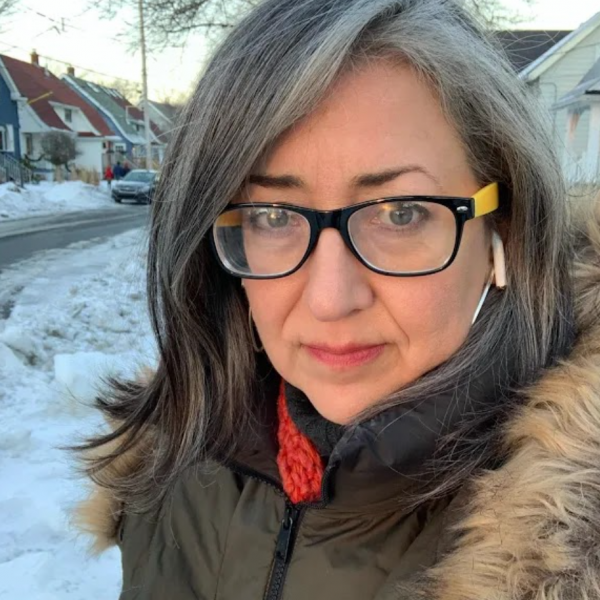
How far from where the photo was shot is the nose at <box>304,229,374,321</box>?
3.96 feet

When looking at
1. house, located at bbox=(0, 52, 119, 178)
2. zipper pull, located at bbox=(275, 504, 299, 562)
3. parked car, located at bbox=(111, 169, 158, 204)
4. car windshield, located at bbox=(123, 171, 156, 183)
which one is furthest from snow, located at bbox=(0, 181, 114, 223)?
zipper pull, located at bbox=(275, 504, 299, 562)

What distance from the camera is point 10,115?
3662cm

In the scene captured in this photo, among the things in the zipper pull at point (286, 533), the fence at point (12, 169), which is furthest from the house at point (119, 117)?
the zipper pull at point (286, 533)

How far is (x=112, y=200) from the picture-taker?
29.3 meters

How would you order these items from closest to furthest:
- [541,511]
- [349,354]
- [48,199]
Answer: [541,511]
[349,354]
[48,199]

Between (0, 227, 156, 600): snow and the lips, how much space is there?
760mm

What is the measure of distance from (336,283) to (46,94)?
42900 mm

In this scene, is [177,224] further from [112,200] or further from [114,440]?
[112,200]

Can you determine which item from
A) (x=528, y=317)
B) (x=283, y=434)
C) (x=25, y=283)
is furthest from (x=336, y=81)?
(x=25, y=283)

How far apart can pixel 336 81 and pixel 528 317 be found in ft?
2.00

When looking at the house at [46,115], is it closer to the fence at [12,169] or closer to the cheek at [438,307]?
the fence at [12,169]

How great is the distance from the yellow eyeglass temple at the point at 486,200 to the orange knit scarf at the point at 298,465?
646mm

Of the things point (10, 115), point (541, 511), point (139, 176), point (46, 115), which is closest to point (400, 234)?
point (541, 511)

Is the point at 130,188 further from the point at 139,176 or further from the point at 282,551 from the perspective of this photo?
the point at 282,551
